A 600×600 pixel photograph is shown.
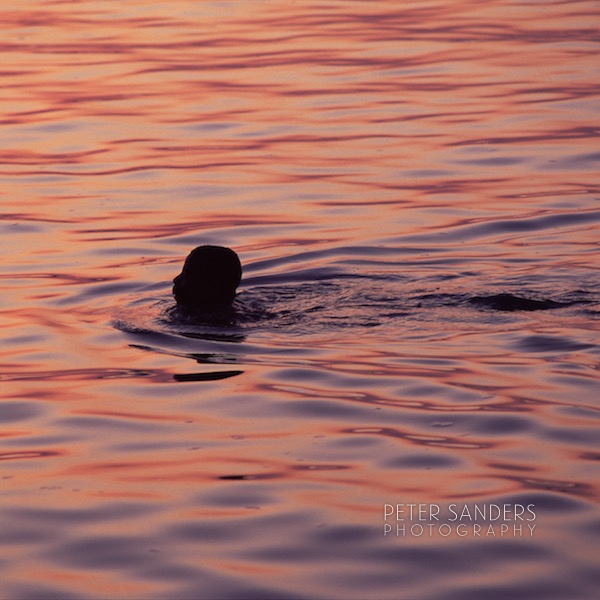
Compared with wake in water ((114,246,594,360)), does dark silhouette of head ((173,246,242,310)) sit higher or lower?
higher

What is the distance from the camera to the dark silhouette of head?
401 inches

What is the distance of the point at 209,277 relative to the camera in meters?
10.3

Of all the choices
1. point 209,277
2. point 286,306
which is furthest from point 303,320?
point 209,277

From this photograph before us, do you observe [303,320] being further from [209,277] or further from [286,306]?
[209,277]

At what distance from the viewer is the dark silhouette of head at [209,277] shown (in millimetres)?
10195

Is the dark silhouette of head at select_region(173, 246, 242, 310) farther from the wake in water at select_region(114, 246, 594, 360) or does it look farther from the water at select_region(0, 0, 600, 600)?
the water at select_region(0, 0, 600, 600)

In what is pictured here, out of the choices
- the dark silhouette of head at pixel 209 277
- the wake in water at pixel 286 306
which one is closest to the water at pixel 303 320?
the wake in water at pixel 286 306

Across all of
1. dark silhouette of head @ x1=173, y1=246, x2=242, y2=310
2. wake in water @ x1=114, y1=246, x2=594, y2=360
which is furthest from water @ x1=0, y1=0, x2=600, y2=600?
dark silhouette of head @ x1=173, y1=246, x2=242, y2=310

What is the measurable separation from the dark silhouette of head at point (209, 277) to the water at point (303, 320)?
194mm

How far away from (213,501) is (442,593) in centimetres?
151

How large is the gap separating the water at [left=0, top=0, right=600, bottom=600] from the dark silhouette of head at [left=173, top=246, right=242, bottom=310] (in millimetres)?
Answer: 194

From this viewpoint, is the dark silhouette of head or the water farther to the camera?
the dark silhouette of head

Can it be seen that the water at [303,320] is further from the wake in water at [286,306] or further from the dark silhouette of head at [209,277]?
the dark silhouette of head at [209,277]

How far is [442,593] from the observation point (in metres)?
6.15
